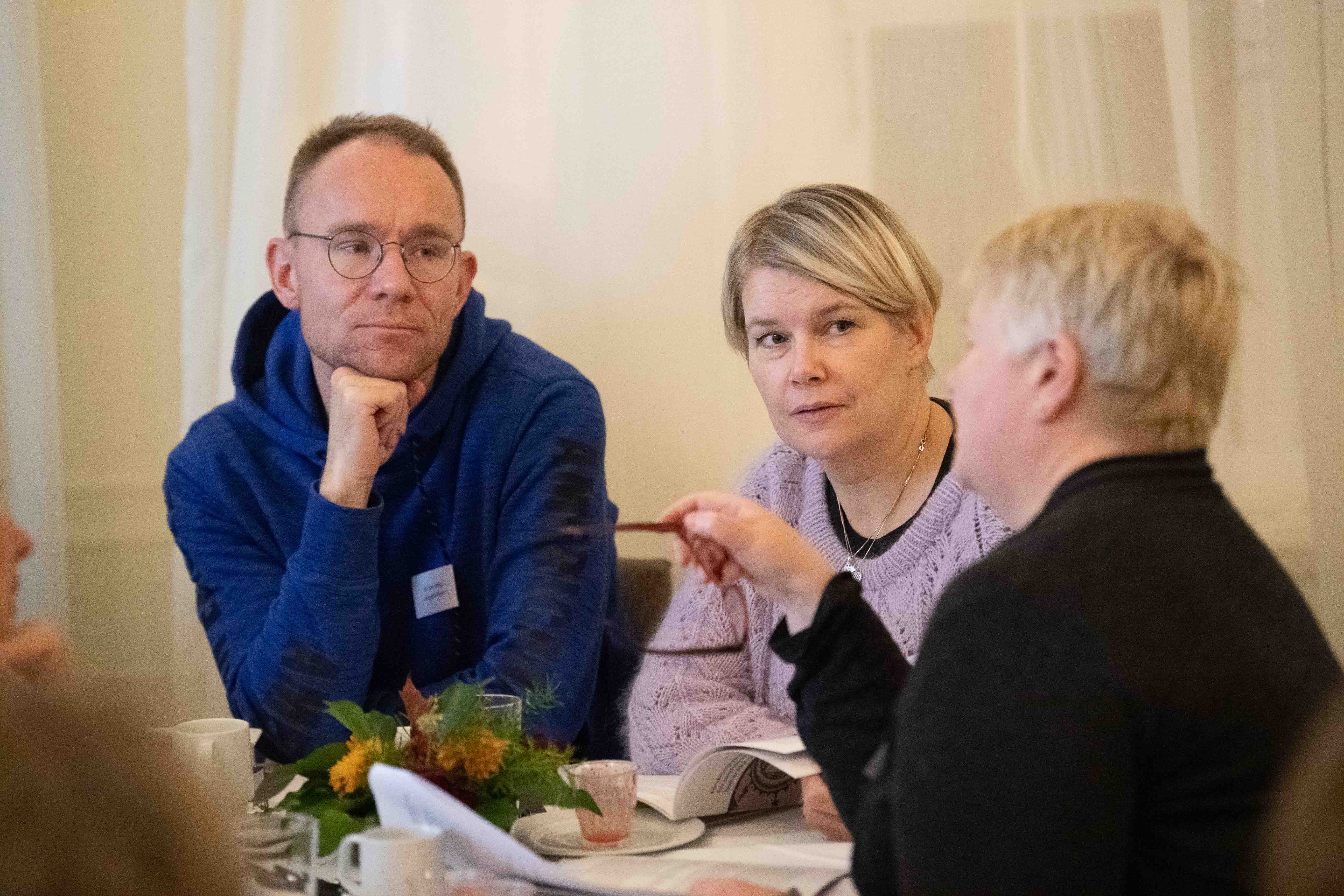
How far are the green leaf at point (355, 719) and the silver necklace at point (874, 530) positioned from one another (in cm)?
85

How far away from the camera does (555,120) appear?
2746 millimetres

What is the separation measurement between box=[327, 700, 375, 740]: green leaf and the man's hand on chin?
→ 0.68 metres

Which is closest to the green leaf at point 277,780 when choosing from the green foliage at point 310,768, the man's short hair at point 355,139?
the green foliage at point 310,768

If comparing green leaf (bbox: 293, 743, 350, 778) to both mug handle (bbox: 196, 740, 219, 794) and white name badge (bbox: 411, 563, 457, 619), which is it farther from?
white name badge (bbox: 411, 563, 457, 619)

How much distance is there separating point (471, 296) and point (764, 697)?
973mm

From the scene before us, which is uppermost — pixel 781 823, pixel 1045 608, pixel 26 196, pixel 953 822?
pixel 26 196

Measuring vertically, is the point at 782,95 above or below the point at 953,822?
above

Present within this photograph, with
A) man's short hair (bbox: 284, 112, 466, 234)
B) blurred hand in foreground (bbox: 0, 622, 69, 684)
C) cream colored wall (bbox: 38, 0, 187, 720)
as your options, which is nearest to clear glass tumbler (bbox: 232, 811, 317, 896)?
blurred hand in foreground (bbox: 0, 622, 69, 684)

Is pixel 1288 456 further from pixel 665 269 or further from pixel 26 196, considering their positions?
pixel 26 196

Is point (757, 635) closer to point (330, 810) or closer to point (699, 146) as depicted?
point (330, 810)

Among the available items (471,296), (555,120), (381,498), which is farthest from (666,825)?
(555,120)

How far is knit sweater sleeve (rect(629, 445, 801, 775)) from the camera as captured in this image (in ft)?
5.46

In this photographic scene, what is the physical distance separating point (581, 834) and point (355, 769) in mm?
258

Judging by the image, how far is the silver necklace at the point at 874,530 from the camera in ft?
6.06
